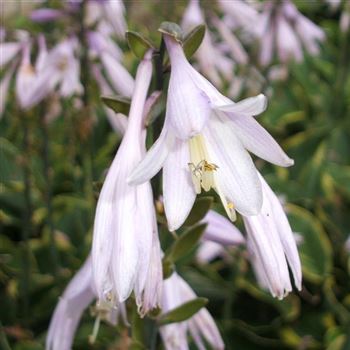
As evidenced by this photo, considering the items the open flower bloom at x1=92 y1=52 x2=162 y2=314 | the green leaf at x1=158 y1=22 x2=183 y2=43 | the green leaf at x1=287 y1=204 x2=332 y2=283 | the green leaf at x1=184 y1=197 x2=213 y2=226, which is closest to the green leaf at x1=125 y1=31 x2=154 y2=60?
the green leaf at x1=158 y1=22 x2=183 y2=43

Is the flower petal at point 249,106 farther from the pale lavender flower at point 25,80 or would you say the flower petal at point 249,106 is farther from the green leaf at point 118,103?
the pale lavender flower at point 25,80

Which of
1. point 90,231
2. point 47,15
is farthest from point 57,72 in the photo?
point 90,231

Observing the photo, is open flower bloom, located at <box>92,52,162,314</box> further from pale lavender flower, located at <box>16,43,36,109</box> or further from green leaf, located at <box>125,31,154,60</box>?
pale lavender flower, located at <box>16,43,36,109</box>

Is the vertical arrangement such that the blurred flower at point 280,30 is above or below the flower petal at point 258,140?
below

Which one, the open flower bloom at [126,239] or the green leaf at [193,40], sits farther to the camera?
the green leaf at [193,40]

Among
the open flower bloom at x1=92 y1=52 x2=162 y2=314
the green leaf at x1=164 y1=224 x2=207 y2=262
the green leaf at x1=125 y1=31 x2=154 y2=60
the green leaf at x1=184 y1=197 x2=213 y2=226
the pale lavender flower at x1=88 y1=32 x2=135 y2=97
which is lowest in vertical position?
the pale lavender flower at x1=88 y1=32 x2=135 y2=97

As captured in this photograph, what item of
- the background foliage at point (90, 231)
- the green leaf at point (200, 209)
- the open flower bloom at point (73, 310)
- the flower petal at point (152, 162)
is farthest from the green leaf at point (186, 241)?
the background foliage at point (90, 231)
